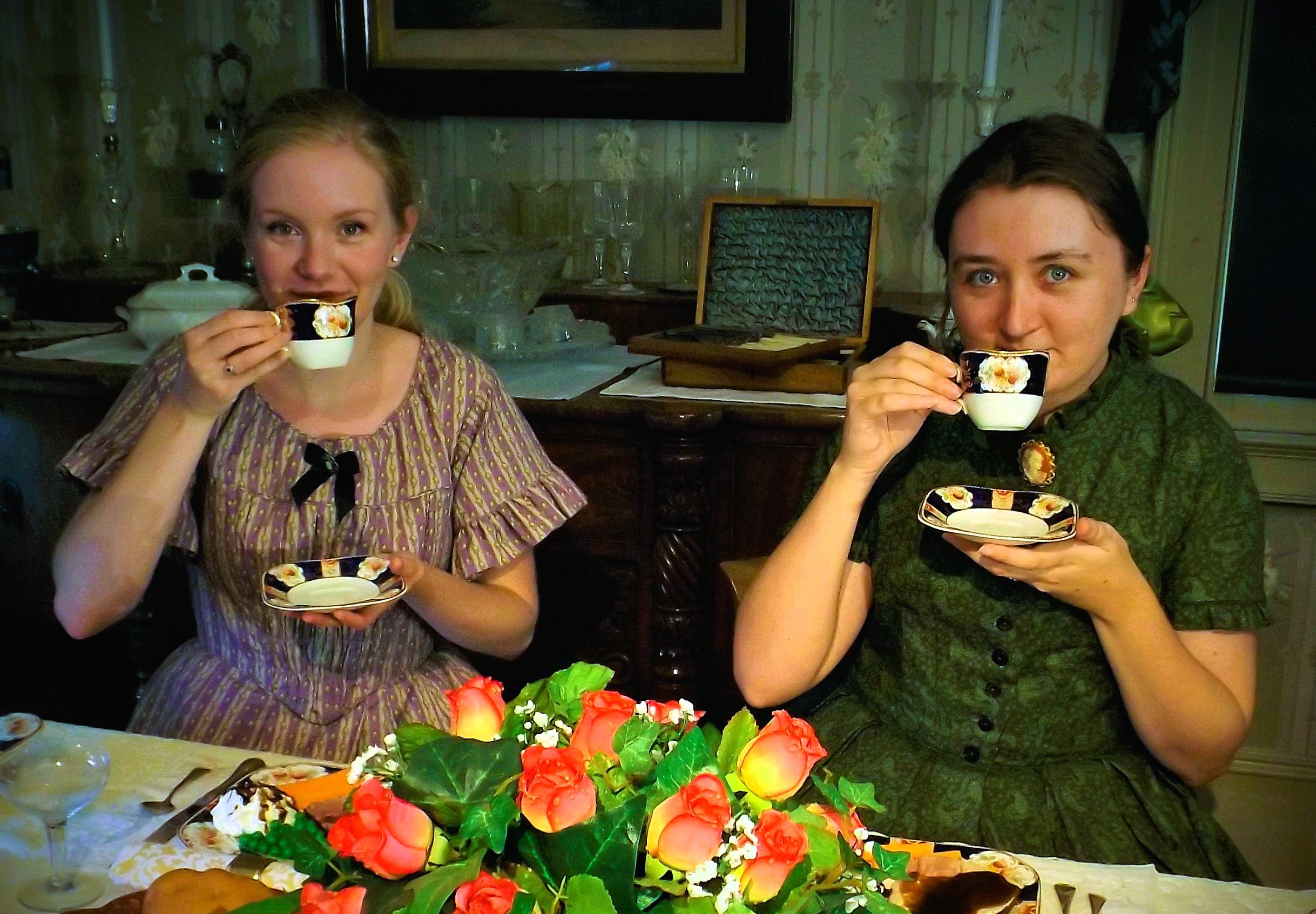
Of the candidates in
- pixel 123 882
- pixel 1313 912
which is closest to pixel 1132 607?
pixel 1313 912

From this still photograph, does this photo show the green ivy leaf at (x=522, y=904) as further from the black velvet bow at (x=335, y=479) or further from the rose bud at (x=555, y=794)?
the black velvet bow at (x=335, y=479)

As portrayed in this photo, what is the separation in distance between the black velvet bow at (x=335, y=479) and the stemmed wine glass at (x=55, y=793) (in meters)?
0.55

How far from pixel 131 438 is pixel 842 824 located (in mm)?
1149

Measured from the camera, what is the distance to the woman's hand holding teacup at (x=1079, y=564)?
1163mm

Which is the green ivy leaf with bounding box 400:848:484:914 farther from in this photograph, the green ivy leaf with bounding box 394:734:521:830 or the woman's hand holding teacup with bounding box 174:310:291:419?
the woman's hand holding teacup with bounding box 174:310:291:419

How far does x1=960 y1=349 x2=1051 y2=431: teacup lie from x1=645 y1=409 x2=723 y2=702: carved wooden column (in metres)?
0.86

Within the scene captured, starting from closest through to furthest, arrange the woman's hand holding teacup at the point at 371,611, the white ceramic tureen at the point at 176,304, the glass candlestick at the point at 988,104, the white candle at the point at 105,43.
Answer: the woman's hand holding teacup at the point at 371,611 → the white ceramic tureen at the point at 176,304 → the glass candlestick at the point at 988,104 → the white candle at the point at 105,43

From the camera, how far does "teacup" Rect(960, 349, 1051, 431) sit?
1.19 metres

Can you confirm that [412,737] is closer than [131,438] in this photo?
Yes

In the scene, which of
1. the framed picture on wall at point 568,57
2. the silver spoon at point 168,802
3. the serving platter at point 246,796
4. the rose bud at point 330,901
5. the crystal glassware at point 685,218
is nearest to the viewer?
the rose bud at point 330,901

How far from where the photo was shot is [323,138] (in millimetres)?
1494

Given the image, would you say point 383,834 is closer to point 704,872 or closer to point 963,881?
point 704,872

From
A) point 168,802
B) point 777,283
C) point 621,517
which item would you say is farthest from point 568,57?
point 168,802

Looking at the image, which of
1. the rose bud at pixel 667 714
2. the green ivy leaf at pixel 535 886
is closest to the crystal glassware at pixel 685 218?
the rose bud at pixel 667 714
